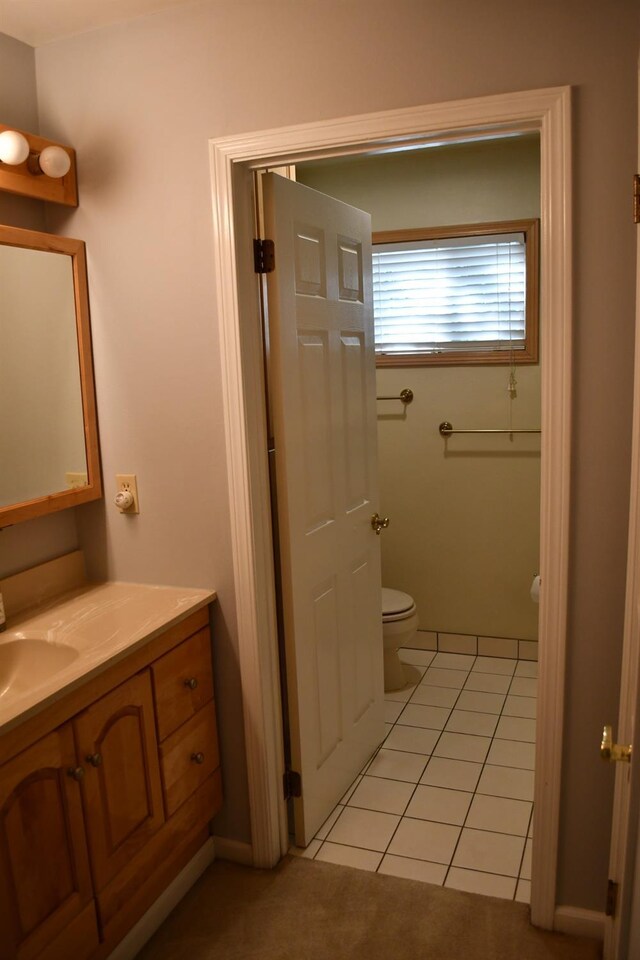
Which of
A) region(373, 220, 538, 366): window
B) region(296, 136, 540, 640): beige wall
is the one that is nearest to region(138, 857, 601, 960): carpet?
region(296, 136, 540, 640): beige wall

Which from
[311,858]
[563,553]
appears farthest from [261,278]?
[311,858]

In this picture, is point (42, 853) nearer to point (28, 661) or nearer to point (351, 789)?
point (28, 661)

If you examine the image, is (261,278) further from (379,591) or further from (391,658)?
(391,658)

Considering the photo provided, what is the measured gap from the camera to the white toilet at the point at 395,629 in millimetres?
3352

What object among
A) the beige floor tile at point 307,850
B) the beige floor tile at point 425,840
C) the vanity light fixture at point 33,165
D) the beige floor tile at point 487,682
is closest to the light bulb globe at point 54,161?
the vanity light fixture at point 33,165

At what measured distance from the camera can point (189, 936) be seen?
2088 mm

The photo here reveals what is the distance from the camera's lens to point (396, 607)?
339cm

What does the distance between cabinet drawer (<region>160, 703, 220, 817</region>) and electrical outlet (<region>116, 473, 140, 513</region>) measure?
627 millimetres

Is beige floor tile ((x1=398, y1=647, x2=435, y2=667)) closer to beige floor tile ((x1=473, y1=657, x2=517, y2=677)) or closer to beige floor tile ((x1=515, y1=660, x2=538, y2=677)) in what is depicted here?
beige floor tile ((x1=473, y1=657, x2=517, y2=677))

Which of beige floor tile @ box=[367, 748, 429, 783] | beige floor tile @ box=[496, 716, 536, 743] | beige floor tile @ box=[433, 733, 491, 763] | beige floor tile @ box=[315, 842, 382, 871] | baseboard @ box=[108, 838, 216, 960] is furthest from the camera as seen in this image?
beige floor tile @ box=[496, 716, 536, 743]

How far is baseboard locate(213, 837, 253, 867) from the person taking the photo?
2.37m

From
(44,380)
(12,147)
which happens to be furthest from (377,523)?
(12,147)

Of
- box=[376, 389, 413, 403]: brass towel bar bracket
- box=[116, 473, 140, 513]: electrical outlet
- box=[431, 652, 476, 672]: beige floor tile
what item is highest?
box=[376, 389, 413, 403]: brass towel bar bracket

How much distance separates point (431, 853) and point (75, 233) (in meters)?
2.15
